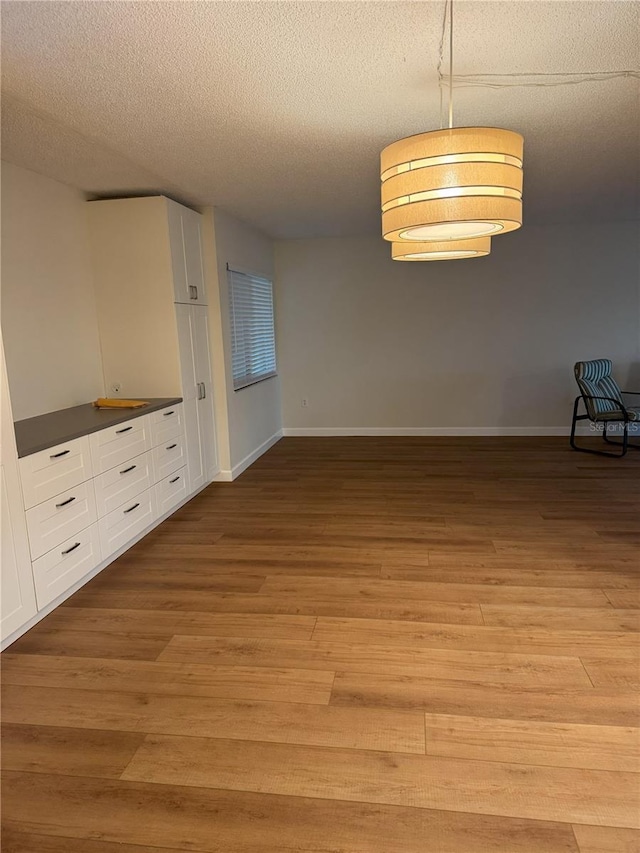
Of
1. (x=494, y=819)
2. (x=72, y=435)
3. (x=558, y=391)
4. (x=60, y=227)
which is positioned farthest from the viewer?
(x=558, y=391)

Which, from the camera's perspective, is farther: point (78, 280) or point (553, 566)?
point (78, 280)

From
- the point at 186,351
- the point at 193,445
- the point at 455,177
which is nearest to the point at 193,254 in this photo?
the point at 186,351

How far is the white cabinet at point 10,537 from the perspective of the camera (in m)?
2.46

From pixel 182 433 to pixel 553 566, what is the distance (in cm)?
279

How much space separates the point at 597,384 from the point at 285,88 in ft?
15.2

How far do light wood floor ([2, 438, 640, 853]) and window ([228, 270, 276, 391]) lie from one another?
2072mm

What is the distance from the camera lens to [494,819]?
1588 mm

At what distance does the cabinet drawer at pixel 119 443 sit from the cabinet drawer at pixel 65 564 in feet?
1.27

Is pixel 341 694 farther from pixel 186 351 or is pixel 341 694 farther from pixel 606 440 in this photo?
pixel 606 440

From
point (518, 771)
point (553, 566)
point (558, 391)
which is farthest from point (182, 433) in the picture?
point (558, 391)

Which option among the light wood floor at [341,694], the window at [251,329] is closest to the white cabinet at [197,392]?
the window at [251,329]

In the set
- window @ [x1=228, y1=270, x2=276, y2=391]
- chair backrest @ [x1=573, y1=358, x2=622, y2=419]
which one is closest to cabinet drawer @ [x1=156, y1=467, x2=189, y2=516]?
window @ [x1=228, y1=270, x2=276, y2=391]

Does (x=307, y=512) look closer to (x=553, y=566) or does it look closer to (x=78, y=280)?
(x=553, y=566)

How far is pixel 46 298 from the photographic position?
12.2ft
